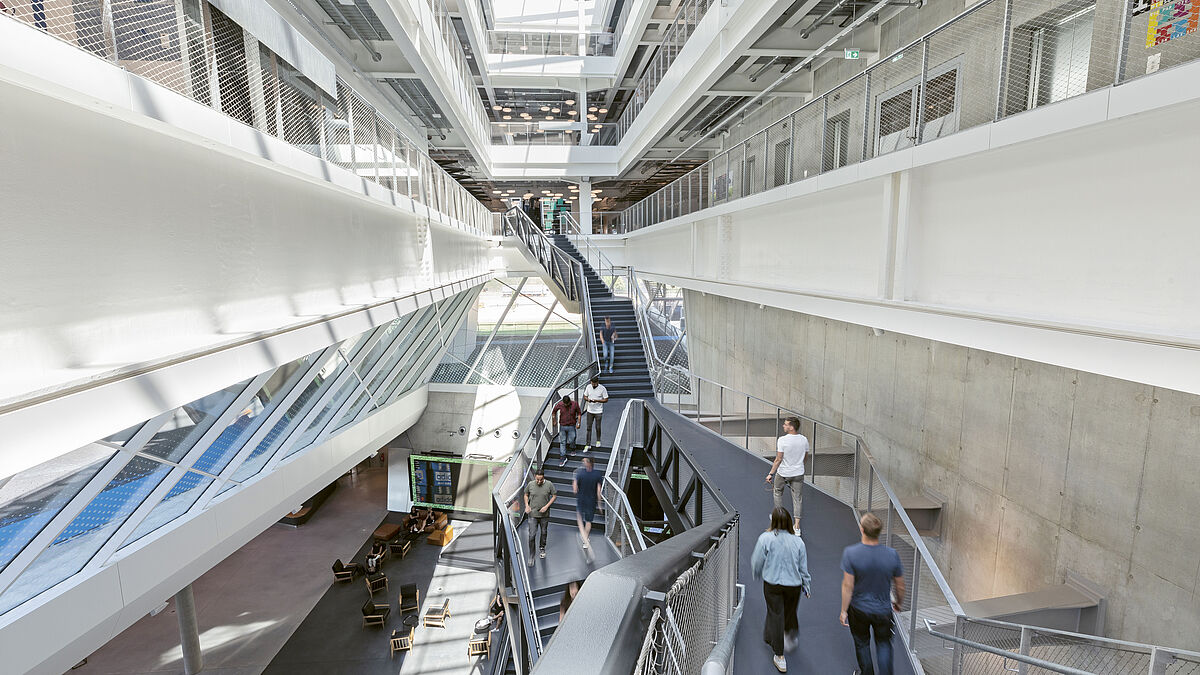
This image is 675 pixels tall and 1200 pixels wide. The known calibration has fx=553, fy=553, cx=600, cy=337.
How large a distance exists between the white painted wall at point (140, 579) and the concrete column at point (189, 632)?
167 inches

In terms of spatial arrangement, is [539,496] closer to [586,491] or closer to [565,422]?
[586,491]

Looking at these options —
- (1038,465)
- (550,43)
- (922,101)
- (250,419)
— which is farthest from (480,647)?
(550,43)

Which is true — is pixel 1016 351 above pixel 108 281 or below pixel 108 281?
below

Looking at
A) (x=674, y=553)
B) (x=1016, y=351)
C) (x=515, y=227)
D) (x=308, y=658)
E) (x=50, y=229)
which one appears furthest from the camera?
(x=515, y=227)

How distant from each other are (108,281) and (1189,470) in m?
8.59

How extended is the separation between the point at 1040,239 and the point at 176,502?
10205mm

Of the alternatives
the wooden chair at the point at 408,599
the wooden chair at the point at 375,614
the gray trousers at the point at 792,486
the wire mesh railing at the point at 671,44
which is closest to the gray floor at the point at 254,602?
the wooden chair at the point at 375,614

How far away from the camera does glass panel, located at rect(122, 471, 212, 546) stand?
22.6 ft

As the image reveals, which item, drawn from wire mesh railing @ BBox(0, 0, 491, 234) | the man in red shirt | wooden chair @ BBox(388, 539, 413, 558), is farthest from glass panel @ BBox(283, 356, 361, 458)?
wooden chair @ BBox(388, 539, 413, 558)

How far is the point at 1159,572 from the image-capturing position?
5.30m

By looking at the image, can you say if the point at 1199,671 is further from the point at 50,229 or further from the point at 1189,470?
the point at 50,229

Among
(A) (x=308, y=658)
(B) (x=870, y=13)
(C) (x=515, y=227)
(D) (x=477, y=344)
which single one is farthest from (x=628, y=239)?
(A) (x=308, y=658)

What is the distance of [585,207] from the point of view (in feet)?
88.8

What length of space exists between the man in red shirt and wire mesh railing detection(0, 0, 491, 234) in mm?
5415
